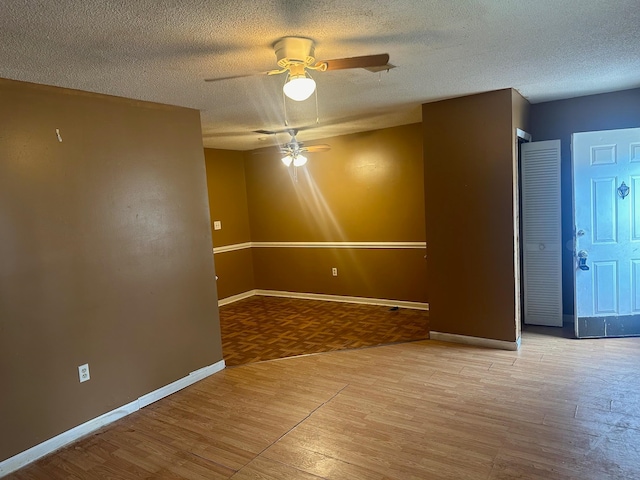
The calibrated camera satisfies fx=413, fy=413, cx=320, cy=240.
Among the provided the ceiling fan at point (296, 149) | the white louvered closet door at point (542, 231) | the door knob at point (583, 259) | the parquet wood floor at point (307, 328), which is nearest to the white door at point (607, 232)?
the door knob at point (583, 259)

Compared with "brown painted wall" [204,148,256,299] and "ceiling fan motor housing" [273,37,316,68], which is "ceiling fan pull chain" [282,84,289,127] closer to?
"ceiling fan motor housing" [273,37,316,68]

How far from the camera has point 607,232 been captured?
147 inches

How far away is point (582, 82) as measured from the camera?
341 cm

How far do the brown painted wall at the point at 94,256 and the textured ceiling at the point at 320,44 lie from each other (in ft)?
0.85

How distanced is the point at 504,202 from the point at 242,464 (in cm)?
288

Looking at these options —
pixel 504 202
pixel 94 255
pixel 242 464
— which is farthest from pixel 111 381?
pixel 504 202

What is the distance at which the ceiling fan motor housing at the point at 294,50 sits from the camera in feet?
6.79

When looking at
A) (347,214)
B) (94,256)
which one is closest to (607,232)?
(347,214)

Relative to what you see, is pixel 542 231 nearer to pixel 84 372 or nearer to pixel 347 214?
pixel 347 214

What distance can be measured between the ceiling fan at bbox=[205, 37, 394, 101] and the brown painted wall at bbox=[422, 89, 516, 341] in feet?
6.13

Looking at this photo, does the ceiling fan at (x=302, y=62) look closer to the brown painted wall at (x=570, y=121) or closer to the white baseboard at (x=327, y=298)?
the brown painted wall at (x=570, y=121)

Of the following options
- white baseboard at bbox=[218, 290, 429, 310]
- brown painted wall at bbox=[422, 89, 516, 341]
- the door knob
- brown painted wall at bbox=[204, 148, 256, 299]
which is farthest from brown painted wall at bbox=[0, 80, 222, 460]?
the door knob

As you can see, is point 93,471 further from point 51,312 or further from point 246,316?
point 246,316

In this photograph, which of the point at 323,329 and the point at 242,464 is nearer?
the point at 242,464
